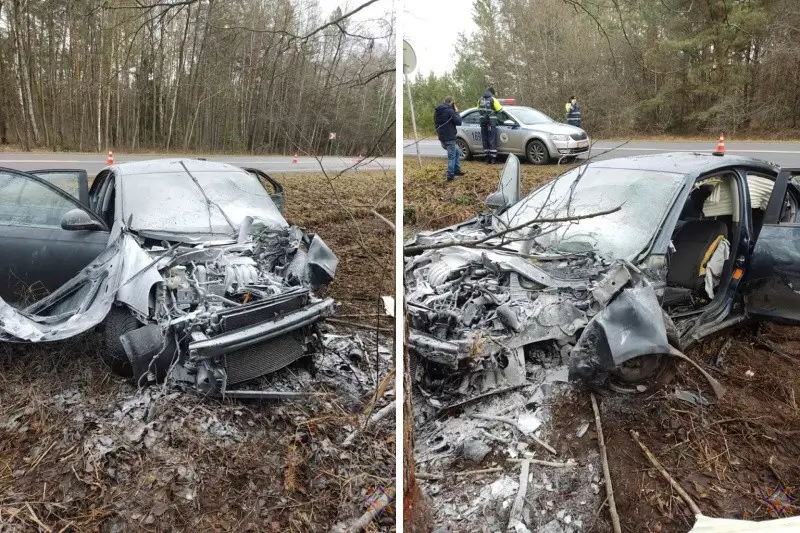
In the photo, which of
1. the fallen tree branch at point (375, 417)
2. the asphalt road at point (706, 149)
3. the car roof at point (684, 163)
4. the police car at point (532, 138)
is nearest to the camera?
the fallen tree branch at point (375, 417)

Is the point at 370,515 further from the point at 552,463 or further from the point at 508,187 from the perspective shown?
the point at 508,187

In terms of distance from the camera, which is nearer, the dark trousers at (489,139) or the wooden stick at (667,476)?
the wooden stick at (667,476)

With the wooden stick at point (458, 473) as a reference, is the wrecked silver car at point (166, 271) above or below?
above

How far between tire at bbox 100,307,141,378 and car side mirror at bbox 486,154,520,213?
235 centimetres

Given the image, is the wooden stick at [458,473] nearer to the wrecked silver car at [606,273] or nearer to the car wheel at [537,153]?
the wrecked silver car at [606,273]

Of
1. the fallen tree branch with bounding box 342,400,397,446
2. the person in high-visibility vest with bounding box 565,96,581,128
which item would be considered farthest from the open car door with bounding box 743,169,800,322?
the fallen tree branch with bounding box 342,400,397,446

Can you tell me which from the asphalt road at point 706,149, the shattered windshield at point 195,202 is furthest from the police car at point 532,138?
the shattered windshield at point 195,202

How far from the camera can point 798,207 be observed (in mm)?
3770

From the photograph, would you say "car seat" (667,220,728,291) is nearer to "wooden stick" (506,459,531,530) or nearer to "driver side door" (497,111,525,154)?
"driver side door" (497,111,525,154)

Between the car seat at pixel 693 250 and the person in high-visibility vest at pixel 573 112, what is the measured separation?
0.96m

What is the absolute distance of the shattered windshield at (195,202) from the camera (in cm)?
376

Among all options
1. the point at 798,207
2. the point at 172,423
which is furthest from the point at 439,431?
the point at 798,207

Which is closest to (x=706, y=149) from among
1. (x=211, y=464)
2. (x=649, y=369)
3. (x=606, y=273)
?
(x=606, y=273)

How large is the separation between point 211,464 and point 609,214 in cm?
246
